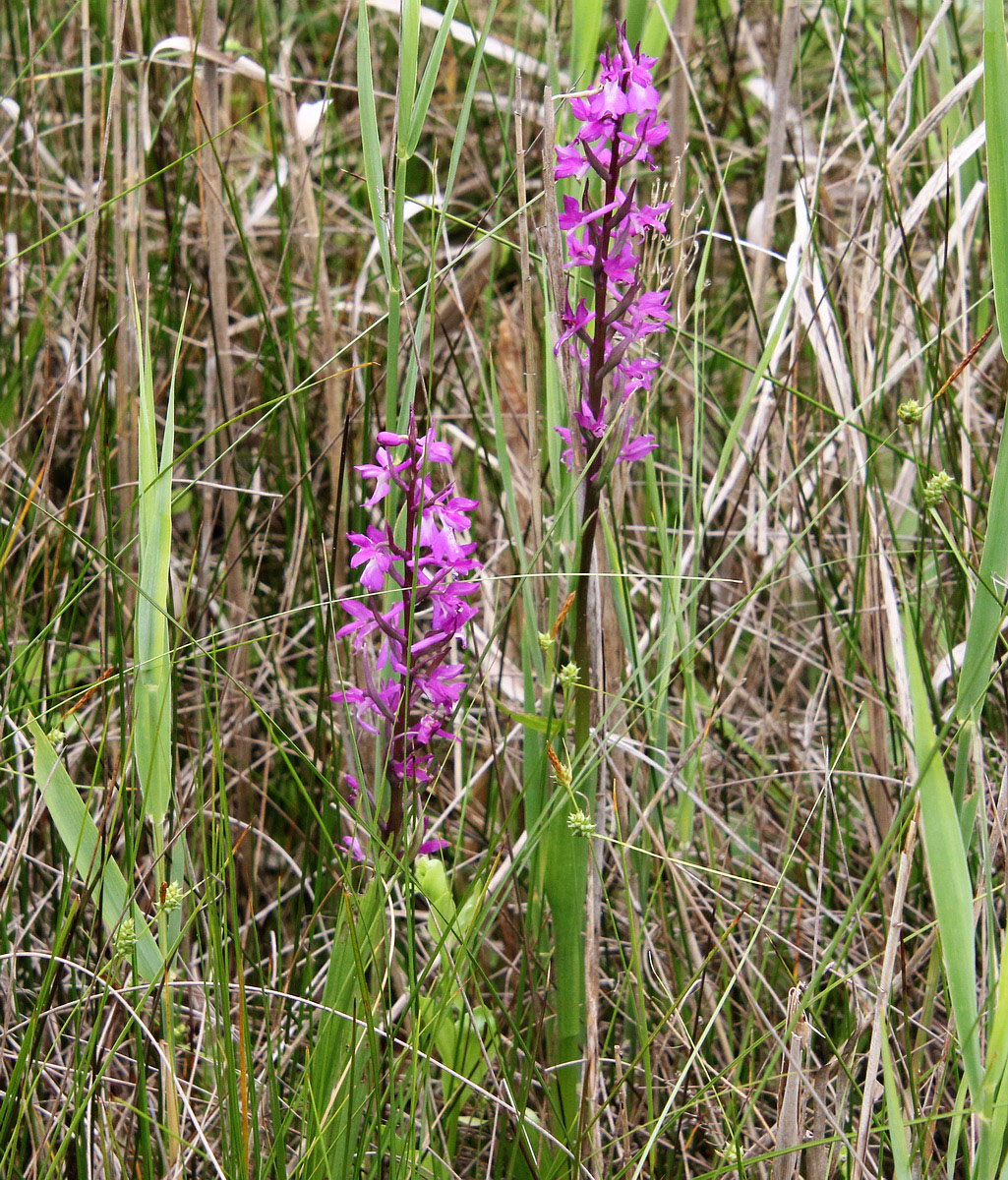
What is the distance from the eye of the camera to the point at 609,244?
117cm

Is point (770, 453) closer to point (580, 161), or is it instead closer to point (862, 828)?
point (862, 828)

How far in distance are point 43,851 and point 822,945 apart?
105 cm

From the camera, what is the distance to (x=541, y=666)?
123cm

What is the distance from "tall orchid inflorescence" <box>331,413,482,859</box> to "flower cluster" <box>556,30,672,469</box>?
161mm

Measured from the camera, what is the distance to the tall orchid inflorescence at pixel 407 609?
107cm

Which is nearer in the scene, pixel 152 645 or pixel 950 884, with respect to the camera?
pixel 950 884

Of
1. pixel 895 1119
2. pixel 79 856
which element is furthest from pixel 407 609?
pixel 895 1119

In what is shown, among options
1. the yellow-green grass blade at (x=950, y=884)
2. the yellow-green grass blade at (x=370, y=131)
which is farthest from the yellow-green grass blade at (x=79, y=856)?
the yellow-green grass blade at (x=950, y=884)

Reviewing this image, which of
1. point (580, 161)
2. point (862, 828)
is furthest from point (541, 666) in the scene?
point (862, 828)

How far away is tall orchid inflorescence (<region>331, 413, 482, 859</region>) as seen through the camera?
1067mm

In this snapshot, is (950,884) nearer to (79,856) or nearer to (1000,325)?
(1000,325)

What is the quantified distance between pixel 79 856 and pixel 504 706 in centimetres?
45

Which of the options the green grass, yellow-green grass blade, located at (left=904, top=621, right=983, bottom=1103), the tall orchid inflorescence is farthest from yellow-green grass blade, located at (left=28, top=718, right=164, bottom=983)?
yellow-green grass blade, located at (left=904, top=621, right=983, bottom=1103)

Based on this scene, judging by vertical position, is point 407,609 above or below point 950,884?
above
